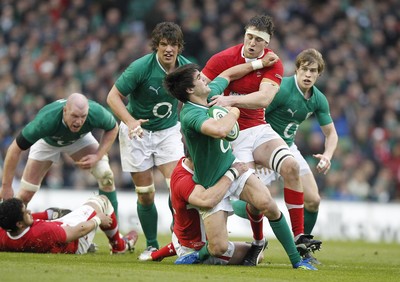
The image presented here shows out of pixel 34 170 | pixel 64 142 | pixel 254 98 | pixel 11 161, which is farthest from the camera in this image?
pixel 34 170

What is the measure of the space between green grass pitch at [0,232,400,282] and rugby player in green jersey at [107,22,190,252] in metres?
0.93

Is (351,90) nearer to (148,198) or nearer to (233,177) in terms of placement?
(148,198)

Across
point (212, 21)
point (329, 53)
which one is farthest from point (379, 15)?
point (212, 21)

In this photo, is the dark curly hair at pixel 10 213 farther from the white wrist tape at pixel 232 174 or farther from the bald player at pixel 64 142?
the white wrist tape at pixel 232 174

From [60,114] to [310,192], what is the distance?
3364 millimetres

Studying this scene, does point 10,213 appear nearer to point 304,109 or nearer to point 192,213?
point 192,213

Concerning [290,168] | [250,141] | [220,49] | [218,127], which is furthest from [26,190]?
[220,49]

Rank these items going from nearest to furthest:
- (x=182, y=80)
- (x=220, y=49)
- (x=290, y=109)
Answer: (x=182, y=80) → (x=290, y=109) → (x=220, y=49)

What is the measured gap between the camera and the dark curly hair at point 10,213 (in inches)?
445

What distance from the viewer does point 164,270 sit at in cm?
1009

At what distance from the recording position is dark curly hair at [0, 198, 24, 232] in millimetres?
11312

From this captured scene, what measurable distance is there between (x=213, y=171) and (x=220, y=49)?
12.3m

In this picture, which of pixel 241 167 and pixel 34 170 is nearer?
pixel 241 167

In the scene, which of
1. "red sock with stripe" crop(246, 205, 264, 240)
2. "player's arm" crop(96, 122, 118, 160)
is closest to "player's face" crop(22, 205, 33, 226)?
"player's arm" crop(96, 122, 118, 160)
